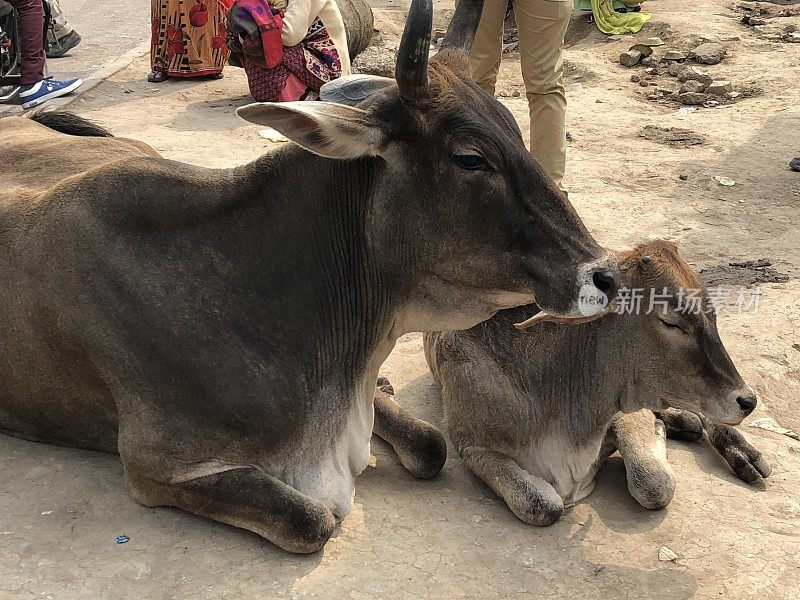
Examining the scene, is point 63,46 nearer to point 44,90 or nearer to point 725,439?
point 44,90

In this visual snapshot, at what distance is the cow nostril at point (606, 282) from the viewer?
3.04 meters

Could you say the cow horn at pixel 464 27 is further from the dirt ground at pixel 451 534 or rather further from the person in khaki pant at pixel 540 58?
the person in khaki pant at pixel 540 58

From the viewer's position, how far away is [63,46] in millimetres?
11586

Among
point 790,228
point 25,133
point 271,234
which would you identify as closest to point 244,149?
point 25,133

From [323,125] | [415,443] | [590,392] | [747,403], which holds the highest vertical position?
[323,125]

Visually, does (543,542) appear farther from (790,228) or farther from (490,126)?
(790,228)

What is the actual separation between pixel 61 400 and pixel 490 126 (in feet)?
6.08

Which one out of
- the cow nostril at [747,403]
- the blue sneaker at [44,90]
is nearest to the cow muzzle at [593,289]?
the cow nostril at [747,403]

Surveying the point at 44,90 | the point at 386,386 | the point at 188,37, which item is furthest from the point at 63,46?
the point at 386,386

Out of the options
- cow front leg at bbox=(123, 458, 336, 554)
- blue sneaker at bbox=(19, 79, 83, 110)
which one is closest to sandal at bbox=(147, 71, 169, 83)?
blue sneaker at bbox=(19, 79, 83, 110)

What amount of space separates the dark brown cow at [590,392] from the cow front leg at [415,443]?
0.57ft

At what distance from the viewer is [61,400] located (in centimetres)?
361

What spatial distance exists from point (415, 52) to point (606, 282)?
91 cm

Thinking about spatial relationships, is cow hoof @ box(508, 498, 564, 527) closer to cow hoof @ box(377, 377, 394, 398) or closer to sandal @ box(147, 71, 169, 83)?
cow hoof @ box(377, 377, 394, 398)
